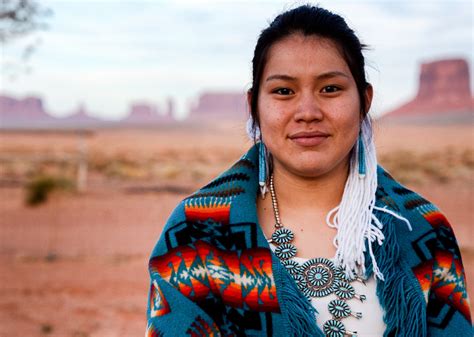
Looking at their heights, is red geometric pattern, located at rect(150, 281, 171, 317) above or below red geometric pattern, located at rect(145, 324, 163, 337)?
above

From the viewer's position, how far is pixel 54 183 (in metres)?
15.7

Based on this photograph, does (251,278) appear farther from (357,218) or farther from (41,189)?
(41,189)

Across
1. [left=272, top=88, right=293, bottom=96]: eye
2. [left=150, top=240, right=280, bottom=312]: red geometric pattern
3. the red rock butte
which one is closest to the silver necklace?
[left=150, top=240, right=280, bottom=312]: red geometric pattern

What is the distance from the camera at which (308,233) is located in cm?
205

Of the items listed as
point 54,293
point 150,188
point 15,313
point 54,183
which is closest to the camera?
point 15,313

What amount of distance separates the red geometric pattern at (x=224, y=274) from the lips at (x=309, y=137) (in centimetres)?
37

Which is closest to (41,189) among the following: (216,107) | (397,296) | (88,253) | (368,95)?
(88,253)

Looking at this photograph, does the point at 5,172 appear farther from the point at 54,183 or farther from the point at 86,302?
the point at 86,302

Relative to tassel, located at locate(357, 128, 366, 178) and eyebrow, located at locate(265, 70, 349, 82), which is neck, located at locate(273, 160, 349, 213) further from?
eyebrow, located at locate(265, 70, 349, 82)

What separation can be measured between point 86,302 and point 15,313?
0.80 meters

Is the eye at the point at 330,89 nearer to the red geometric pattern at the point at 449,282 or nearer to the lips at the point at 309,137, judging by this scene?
the lips at the point at 309,137

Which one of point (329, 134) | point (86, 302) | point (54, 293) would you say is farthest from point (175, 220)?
point (54, 293)

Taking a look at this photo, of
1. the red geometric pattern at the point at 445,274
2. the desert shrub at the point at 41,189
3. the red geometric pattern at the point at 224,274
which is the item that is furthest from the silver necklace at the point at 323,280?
the desert shrub at the point at 41,189

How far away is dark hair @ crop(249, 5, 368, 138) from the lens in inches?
79.7
